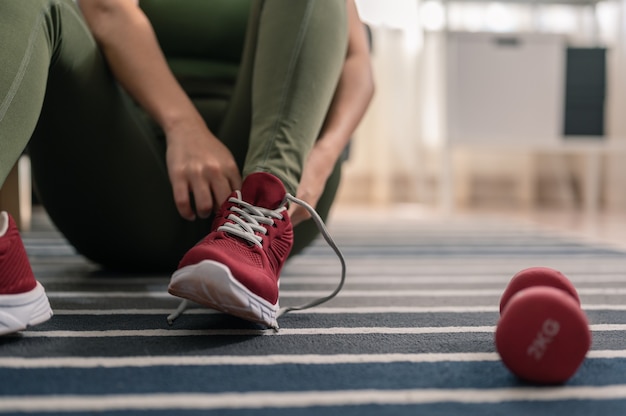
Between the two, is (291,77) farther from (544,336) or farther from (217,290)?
(544,336)

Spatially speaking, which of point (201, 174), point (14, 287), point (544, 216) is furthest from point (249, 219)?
point (544, 216)

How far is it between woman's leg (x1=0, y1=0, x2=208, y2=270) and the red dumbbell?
1.48 feet

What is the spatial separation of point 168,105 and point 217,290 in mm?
307

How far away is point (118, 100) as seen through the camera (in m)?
0.82

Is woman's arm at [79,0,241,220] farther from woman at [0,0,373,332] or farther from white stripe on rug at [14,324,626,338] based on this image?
white stripe on rug at [14,324,626,338]

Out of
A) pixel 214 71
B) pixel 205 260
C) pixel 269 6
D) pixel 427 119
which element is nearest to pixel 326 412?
pixel 205 260

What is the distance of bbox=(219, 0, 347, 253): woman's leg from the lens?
2.32 feet

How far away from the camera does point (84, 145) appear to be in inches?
33.1

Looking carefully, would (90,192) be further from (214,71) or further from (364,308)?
(364,308)

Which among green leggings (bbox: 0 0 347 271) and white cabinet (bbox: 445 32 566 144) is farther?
white cabinet (bbox: 445 32 566 144)

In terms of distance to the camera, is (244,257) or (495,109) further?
(495,109)

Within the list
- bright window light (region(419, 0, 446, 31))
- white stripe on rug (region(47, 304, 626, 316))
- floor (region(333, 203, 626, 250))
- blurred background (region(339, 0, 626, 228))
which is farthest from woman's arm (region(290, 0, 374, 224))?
bright window light (region(419, 0, 446, 31))

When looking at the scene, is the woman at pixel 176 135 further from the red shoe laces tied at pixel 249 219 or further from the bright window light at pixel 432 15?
the bright window light at pixel 432 15

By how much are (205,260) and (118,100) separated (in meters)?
0.34
